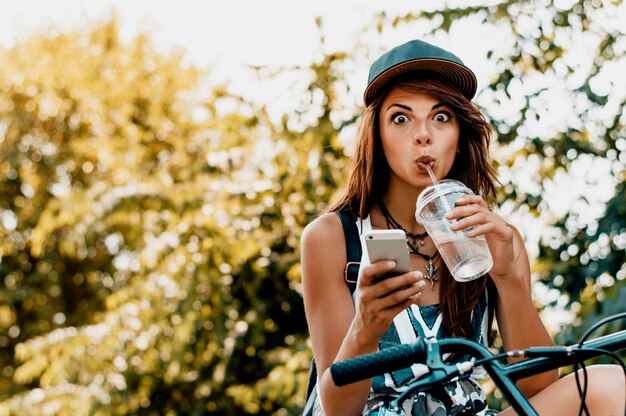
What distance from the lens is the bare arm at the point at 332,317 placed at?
1.97 metres

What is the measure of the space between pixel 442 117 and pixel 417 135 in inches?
4.6

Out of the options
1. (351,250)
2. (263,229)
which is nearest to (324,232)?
(351,250)

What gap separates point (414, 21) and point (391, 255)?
12.2ft

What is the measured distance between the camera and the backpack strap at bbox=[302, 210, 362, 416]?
2363 millimetres

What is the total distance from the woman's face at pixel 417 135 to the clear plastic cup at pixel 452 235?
275 mm

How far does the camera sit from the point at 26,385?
543 inches

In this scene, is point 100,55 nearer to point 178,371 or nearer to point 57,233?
point 57,233

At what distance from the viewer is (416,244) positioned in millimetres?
2537

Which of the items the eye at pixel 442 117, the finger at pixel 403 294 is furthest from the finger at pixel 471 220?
the eye at pixel 442 117

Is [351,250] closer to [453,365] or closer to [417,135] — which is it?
[417,135]

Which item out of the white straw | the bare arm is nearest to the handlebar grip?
the bare arm

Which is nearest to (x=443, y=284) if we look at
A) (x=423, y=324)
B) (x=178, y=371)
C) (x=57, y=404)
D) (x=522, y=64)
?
(x=423, y=324)

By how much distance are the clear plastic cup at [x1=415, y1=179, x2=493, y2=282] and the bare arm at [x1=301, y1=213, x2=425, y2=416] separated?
0.28m

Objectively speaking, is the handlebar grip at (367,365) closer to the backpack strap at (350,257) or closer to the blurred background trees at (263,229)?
the backpack strap at (350,257)
